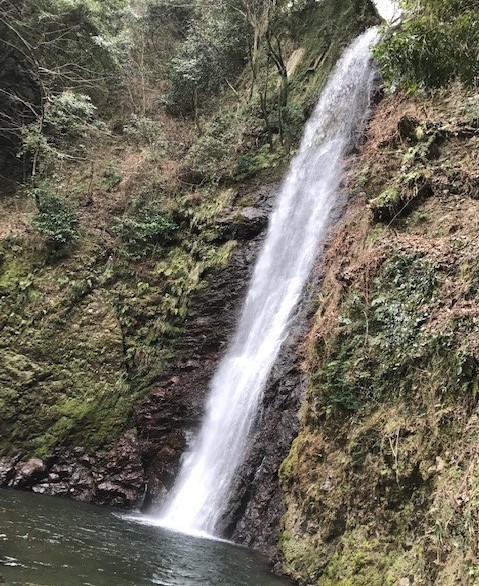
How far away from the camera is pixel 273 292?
1130 cm

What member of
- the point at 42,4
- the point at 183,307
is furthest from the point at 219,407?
the point at 42,4

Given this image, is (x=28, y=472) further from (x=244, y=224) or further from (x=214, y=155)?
(x=214, y=155)

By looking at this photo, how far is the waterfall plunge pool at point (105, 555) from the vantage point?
17.2 ft

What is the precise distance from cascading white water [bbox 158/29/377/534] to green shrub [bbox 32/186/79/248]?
5278 millimetres

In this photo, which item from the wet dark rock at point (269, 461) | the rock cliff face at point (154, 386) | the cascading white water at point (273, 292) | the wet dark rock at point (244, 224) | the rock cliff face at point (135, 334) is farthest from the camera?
the wet dark rock at point (244, 224)

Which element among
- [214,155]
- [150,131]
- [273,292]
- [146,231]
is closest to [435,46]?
[273,292]

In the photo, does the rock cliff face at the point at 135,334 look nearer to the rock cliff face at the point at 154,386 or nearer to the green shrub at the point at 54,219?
the rock cliff face at the point at 154,386

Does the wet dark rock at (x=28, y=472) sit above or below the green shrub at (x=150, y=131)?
below

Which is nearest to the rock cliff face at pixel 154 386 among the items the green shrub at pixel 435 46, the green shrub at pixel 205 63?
the green shrub at pixel 205 63

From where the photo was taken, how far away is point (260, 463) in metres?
8.57

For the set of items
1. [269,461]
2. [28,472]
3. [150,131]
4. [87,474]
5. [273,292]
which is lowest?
[28,472]

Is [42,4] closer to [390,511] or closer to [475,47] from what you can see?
[475,47]

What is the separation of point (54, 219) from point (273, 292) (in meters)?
6.52

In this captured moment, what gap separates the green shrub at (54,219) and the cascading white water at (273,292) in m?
5.28
